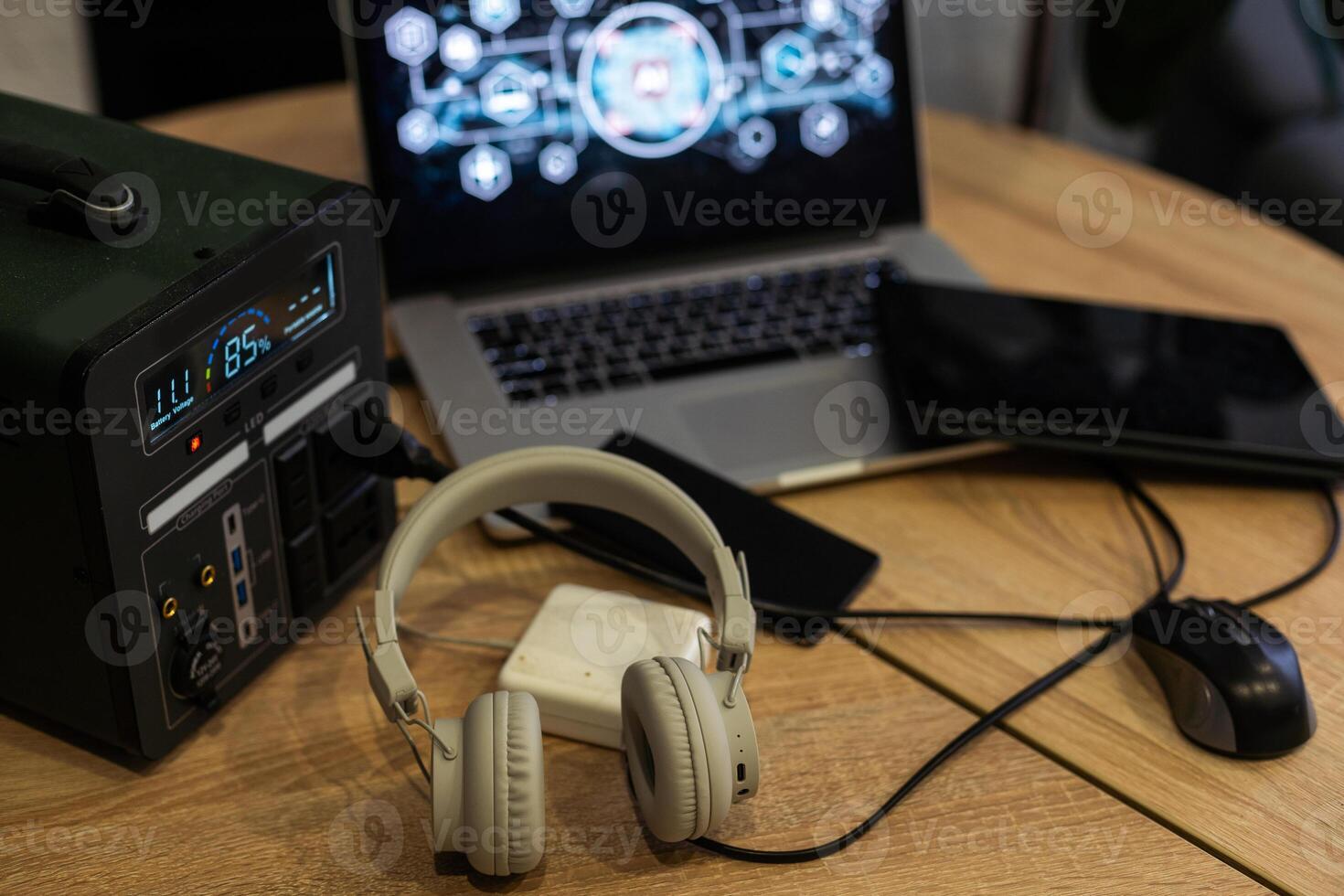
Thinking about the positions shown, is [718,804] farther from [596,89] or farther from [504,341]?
[596,89]

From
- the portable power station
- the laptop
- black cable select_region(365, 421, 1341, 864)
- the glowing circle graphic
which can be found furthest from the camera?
the glowing circle graphic

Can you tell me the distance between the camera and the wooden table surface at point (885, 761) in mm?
567

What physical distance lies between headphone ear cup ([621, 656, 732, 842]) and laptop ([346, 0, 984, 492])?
275 millimetres

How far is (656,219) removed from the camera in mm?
973

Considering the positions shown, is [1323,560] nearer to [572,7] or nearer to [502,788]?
[502,788]

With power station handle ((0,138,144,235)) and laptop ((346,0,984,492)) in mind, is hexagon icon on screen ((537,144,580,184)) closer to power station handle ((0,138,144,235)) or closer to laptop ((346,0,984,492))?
laptop ((346,0,984,492))

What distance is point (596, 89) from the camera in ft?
3.11

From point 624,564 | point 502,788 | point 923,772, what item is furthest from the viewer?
point 624,564

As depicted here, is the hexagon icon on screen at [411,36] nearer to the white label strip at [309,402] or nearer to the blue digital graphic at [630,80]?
the blue digital graphic at [630,80]

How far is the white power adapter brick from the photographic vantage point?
0.62 meters

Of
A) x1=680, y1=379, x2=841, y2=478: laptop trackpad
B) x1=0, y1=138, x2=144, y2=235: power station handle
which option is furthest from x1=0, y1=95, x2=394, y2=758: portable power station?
x1=680, y1=379, x2=841, y2=478: laptop trackpad

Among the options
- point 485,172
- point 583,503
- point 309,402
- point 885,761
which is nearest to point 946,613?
point 885,761

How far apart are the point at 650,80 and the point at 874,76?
19 cm

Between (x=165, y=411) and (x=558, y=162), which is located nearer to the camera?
(x=165, y=411)
